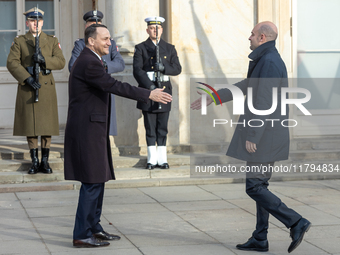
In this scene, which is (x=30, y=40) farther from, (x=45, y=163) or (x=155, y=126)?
(x=155, y=126)

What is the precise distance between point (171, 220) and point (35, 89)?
9.82 ft

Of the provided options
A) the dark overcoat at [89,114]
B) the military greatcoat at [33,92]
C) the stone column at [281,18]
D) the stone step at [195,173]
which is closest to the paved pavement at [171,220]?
the stone step at [195,173]

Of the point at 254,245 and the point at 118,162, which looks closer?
the point at 254,245

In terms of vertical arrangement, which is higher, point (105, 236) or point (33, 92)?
point (33, 92)

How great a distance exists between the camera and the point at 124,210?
6.39 metres

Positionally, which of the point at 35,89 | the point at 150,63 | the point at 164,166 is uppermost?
the point at 150,63

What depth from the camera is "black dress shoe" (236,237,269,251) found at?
4848 mm

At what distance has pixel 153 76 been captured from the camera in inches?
325

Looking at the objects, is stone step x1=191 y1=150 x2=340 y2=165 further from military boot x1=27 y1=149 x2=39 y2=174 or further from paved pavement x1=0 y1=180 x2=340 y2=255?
military boot x1=27 y1=149 x2=39 y2=174

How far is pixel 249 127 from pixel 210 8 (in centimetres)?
530

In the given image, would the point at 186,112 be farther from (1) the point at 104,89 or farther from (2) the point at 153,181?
(1) the point at 104,89

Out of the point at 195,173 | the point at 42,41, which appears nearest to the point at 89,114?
the point at 42,41

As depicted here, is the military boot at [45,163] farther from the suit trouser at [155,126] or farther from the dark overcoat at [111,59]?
the suit trouser at [155,126]

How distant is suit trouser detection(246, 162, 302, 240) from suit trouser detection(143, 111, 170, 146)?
3492 millimetres
